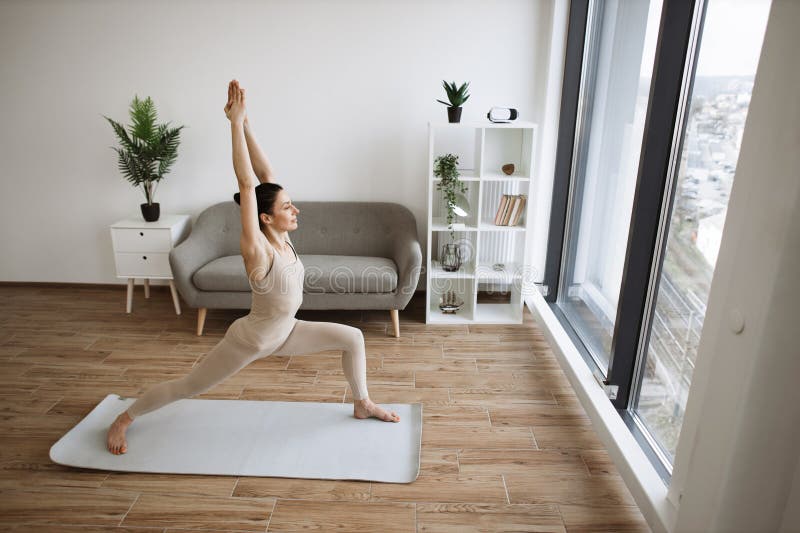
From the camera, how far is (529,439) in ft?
8.50

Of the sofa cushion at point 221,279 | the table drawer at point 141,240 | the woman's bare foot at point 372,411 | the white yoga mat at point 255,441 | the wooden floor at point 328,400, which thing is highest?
the table drawer at point 141,240

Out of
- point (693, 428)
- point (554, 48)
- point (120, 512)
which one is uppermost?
point (554, 48)

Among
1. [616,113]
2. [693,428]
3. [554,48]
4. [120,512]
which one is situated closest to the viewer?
[693,428]

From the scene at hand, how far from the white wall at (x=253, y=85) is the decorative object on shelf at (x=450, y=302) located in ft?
1.90

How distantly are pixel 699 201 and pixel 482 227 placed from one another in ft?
5.78

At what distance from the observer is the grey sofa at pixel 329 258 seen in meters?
3.56

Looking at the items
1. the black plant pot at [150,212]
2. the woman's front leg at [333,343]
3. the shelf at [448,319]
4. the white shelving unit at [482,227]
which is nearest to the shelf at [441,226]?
the white shelving unit at [482,227]

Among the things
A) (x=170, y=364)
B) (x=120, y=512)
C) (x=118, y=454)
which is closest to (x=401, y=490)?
(x=120, y=512)

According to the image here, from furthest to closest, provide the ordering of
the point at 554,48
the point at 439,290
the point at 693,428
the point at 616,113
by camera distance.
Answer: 1. the point at 439,290
2. the point at 554,48
3. the point at 616,113
4. the point at 693,428

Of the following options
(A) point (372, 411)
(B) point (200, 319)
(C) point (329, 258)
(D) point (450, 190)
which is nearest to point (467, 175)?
(D) point (450, 190)

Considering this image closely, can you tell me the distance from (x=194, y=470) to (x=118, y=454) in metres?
0.39

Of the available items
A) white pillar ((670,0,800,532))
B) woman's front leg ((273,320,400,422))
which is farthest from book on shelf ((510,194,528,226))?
white pillar ((670,0,800,532))

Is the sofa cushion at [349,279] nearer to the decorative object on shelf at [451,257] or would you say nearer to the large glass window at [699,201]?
the decorative object on shelf at [451,257]

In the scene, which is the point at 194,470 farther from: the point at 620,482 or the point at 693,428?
the point at 693,428
